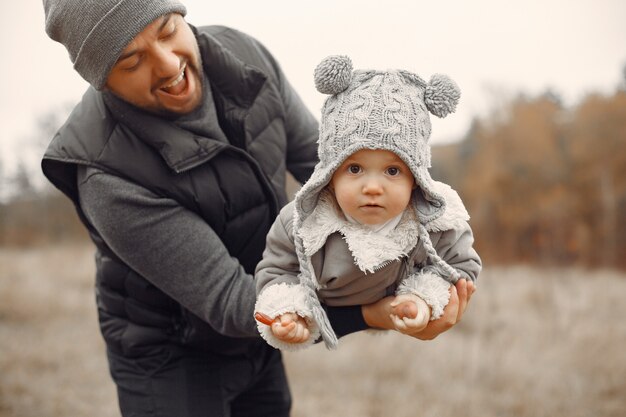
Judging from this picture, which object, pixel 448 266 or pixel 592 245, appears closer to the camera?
pixel 448 266

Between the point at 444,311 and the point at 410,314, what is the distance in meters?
0.09

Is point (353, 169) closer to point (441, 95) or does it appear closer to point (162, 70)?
point (441, 95)

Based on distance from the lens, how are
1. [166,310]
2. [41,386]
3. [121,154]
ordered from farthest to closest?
[41,386], [166,310], [121,154]

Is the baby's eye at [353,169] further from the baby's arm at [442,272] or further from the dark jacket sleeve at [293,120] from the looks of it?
the dark jacket sleeve at [293,120]

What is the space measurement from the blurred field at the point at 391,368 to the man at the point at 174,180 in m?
2.34

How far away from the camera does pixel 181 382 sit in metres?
1.82

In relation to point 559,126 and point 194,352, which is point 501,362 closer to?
point 194,352

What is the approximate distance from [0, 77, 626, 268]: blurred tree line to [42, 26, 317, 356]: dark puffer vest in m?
13.5

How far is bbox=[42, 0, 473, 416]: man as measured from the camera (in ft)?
4.74

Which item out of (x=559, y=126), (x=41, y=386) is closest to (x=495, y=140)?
(x=559, y=126)

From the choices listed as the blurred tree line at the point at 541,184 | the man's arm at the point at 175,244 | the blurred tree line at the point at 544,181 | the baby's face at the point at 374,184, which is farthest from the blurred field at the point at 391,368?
the blurred tree line at the point at 541,184

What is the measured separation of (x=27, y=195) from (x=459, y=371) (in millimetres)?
7162

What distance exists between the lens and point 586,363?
581 cm

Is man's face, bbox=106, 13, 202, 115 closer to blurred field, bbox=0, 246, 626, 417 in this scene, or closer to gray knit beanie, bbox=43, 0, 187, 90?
gray knit beanie, bbox=43, 0, 187, 90
